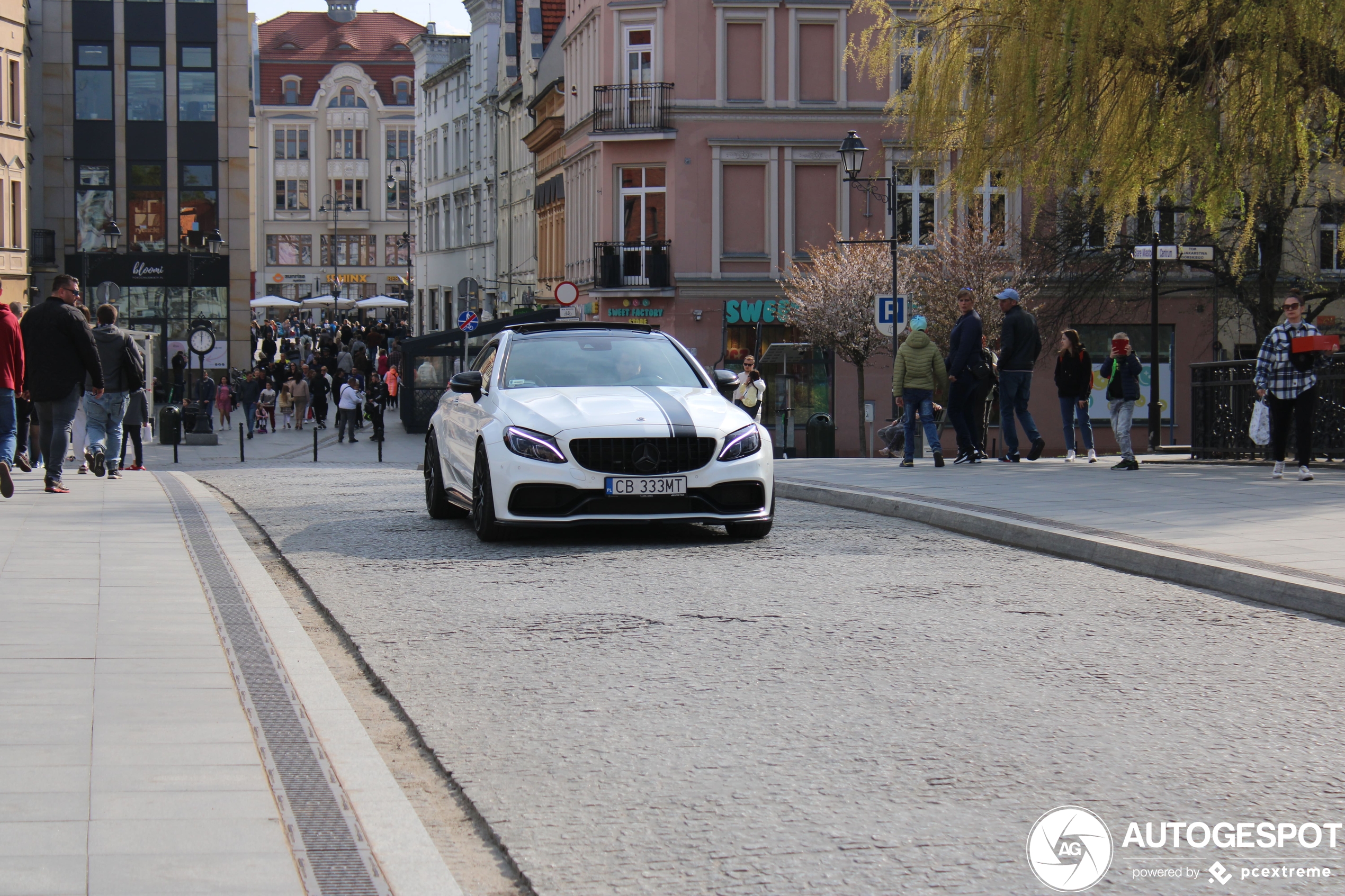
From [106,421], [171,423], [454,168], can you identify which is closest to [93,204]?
[454,168]

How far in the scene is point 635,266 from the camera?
47.8m

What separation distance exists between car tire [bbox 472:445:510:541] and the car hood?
389 mm

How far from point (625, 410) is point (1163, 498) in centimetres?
518

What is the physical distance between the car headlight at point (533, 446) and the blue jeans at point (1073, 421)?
10.5 meters

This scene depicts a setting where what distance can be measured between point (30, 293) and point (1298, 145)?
1932 inches

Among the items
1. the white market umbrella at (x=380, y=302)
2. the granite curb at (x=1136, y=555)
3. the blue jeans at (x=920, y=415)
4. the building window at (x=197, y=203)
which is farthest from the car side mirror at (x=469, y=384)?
the white market umbrella at (x=380, y=302)

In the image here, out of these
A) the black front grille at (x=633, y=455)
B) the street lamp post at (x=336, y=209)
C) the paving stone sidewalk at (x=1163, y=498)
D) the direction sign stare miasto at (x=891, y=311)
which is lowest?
the paving stone sidewalk at (x=1163, y=498)

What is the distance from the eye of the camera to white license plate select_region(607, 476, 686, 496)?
Result: 37.6 ft

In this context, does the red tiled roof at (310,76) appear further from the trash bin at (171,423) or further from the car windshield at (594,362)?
the car windshield at (594,362)

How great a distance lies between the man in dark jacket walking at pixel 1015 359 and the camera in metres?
19.6

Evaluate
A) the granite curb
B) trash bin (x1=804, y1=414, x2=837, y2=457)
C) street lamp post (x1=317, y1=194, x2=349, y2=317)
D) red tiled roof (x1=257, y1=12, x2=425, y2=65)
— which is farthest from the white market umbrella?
the granite curb

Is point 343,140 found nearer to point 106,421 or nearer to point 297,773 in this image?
point 106,421

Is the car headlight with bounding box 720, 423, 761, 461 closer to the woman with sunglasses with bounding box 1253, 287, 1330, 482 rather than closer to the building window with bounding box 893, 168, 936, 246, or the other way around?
the woman with sunglasses with bounding box 1253, 287, 1330, 482

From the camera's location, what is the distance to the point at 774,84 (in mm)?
46312
